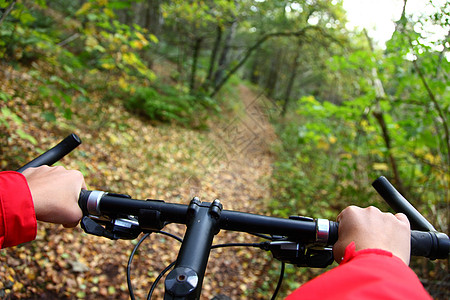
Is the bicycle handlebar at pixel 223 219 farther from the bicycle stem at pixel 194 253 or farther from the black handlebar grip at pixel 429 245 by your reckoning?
the black handlebar grip at pixel 429 245

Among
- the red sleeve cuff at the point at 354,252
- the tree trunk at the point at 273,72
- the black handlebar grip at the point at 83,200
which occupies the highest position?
the tree trunk at the point at 273,72

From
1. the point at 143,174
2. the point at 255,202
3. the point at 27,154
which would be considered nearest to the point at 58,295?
the point at 27,154

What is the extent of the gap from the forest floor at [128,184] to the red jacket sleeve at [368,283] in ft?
10.2

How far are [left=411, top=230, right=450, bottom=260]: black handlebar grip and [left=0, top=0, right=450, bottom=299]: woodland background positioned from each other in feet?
8.63

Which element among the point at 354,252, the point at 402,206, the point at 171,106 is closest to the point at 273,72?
the point at 171,106

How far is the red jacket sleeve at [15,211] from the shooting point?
2.93 feet

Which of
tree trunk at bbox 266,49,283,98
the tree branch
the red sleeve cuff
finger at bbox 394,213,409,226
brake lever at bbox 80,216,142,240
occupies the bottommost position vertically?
brake lever at bbox 80,216,142,240

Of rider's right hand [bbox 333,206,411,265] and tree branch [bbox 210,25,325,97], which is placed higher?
tree branch [bbox 210,25,325,97]

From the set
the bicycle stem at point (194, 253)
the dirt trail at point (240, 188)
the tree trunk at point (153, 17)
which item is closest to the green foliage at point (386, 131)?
the dirt trail at point (240, 188)

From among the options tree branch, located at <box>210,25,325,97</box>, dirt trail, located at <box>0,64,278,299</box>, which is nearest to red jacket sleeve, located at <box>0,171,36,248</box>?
dirt trail, located at <box>0,64,278,299</box>

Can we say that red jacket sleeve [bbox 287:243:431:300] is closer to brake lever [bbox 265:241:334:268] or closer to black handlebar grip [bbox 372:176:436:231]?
brake lever [bbox 265:241:334:268]

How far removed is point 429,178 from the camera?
460cm

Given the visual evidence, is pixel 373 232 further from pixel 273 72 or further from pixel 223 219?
pixel 273 72

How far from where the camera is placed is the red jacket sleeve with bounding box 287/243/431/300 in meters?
0.64
